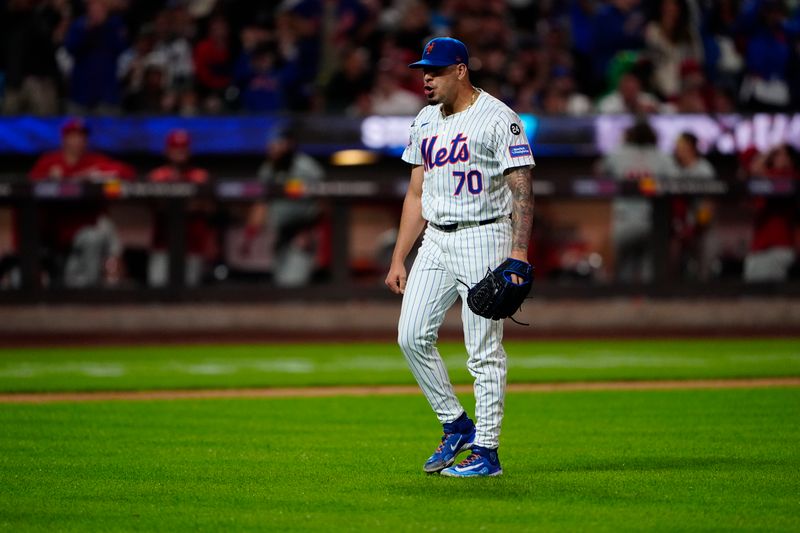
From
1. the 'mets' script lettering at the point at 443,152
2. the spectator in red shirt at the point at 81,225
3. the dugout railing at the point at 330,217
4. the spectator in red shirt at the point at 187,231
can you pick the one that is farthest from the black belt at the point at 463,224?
the spectator in red shirt at the point at 81,225

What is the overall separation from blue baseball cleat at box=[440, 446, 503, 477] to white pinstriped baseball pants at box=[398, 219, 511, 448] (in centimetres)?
4

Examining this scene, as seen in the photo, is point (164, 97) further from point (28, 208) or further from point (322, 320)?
point (322, 320)

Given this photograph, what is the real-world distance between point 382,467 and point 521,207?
1.52 m

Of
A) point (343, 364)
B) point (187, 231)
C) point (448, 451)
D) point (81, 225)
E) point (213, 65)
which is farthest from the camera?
point (213, 65)

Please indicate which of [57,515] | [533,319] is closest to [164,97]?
[533,319]

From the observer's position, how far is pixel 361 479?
20.5 feet

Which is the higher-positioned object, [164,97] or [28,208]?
[164,97]

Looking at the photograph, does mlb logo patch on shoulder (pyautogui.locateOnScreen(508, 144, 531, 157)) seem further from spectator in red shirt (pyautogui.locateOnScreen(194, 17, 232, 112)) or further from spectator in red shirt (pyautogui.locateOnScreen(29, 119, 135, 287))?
spectator in red shirt (pyautogui.locateOnScreen(194, 17, 232, 112))

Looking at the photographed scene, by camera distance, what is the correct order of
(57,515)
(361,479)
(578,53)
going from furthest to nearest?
(578,53)
(361,479)
(57,515)

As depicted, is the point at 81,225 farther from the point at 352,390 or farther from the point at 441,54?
the point at 441,54

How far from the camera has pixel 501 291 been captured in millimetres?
5926

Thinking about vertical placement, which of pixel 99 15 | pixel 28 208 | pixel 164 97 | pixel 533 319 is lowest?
pixel 533 319

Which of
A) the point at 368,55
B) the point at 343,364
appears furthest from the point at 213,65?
the point at 343,364

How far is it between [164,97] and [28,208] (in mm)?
2224
